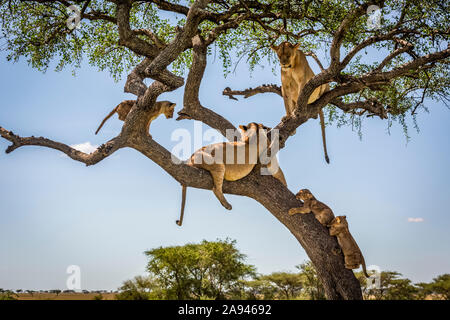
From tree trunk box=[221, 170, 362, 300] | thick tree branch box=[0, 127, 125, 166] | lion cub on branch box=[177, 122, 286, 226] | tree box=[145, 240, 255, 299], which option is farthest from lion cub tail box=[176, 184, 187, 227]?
tree box=[145, 240, 255, 299]

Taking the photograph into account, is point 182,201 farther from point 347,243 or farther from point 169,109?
point 347,243

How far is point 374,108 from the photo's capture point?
8234mm

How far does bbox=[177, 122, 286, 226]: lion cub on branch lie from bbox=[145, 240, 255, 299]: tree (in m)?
12.3

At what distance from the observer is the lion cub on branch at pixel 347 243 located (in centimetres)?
634

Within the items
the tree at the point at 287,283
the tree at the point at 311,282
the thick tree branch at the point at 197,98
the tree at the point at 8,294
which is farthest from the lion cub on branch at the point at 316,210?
the tree at the point at 287,283

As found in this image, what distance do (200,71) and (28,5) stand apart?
3.88 meters

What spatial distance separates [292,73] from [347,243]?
3.24 meters

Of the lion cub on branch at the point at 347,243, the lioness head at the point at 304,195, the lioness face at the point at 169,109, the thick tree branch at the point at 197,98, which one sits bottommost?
the lion cub on branch at the point at 347,243

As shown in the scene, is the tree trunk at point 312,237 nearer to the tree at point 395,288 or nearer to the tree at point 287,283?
the tree at point 395,288

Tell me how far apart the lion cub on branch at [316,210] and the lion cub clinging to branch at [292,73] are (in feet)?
5.43

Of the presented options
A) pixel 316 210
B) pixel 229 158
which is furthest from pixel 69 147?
pixel 316 210
